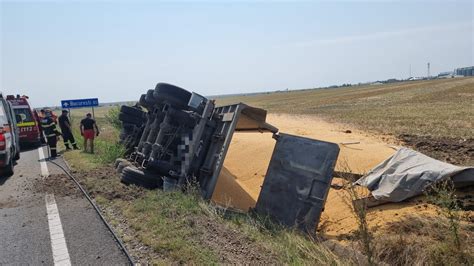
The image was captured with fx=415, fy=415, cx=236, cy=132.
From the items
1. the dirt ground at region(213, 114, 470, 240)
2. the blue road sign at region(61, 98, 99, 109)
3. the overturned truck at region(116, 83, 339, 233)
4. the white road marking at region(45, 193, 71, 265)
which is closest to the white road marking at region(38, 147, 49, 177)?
the overturned truck at region(116, 83, 339, 233)

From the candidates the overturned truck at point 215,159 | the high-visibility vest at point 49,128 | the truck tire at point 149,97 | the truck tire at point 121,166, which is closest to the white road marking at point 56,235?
the overturned truck at point 215,159

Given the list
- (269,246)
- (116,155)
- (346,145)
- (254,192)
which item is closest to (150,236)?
(269,246)

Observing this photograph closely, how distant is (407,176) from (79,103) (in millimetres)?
18344

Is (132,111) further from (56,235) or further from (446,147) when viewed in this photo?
(446,147)

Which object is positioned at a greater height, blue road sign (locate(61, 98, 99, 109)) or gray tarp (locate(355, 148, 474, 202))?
blue road sign (locate(61, 98, 99, 109))

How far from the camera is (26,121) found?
17.6 metres

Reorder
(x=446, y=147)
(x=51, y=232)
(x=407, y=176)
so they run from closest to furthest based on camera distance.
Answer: (x=51, y=232)
(x=407, y=176)
(x=446, y=147)

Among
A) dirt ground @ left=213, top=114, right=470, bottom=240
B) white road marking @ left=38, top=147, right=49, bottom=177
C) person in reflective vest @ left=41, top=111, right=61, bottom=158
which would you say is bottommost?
dirt ground @ left=213, top=114, right=470, bottom=240

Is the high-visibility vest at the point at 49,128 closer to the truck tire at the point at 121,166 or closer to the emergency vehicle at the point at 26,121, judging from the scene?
the emergency vehicle at the point at 26,121

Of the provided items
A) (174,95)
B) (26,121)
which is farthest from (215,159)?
(26,121)

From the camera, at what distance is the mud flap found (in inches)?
257

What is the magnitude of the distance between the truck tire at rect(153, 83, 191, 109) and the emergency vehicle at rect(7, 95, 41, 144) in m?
11.3

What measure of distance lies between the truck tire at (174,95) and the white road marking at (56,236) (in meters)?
2.98

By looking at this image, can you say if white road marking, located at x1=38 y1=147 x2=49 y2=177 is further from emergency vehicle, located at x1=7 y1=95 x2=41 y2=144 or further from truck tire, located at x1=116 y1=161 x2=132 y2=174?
emergency vehicle, located at x1=7 y1=95 x2=41 y2=144
